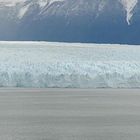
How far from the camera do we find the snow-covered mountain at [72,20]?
87500 millimetres

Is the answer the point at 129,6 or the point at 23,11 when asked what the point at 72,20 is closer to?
the point at 23,11

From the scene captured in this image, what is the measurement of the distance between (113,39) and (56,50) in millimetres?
58088

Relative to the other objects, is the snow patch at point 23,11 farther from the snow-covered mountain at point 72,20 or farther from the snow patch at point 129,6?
the snow patch at point 129,6

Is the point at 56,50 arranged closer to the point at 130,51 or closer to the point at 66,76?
the point at 130,51

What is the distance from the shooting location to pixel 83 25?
3602 inches

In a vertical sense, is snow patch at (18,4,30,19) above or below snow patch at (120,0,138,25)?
below

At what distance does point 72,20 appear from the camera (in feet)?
313

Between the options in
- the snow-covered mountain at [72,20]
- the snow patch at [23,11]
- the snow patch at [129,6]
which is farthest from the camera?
the snow patch at [23,11]

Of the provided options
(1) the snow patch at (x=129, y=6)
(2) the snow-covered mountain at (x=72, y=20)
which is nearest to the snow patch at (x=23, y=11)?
(2) the snow-covered mountain at (x=72, y=20)

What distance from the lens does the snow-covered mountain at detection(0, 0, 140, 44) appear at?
287 ft

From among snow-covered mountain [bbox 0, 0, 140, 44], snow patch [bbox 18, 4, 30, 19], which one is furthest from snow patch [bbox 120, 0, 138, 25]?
snow patch [bbox 18, 4, 30, 19]

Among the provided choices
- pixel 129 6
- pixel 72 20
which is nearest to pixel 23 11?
pixel 72 20

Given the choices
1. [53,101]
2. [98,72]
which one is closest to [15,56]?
[98,72]

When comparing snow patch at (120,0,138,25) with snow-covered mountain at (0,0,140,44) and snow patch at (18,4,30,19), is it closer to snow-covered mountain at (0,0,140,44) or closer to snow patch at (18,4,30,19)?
snow-covered mountain at (0,0,140,44)
